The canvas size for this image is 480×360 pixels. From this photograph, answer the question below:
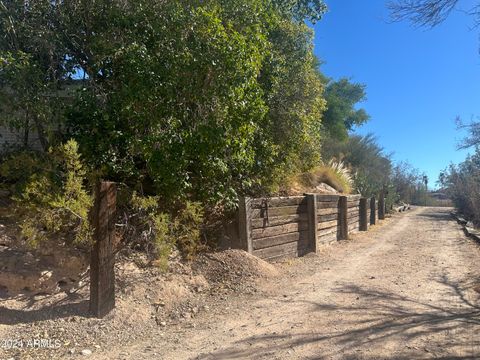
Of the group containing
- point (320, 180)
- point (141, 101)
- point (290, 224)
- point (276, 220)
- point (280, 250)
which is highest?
point (141, 101)

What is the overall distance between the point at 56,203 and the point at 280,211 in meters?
5.69

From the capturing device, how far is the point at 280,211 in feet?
32.8

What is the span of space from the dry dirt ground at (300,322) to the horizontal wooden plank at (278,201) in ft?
4.48

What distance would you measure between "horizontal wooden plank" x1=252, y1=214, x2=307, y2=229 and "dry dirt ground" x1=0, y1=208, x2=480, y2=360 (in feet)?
3.37

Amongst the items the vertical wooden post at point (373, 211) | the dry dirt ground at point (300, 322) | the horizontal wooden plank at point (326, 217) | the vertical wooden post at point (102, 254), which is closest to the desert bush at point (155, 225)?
the vertical wooden post at point (102, 254)

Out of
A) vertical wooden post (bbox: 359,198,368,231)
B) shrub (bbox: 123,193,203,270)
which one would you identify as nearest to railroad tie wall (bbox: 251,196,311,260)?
shrub (bbox: 123,193,203,270)

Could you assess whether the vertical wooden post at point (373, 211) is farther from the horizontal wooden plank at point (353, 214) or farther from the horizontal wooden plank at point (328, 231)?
the horizontal wooden plank at point (328, 231)

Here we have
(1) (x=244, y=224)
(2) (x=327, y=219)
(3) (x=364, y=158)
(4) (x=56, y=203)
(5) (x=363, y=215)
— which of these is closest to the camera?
(4) (x=56, y=203)

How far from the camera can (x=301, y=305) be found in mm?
6461

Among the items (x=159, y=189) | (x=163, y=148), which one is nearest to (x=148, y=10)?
(x=163, y=148)

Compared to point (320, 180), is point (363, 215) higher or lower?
lower

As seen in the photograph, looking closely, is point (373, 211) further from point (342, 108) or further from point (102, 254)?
point (102, 254)

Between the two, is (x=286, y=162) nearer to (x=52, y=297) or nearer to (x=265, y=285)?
(x=265, y=285)

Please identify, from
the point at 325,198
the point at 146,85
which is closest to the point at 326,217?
the point at 325,198
